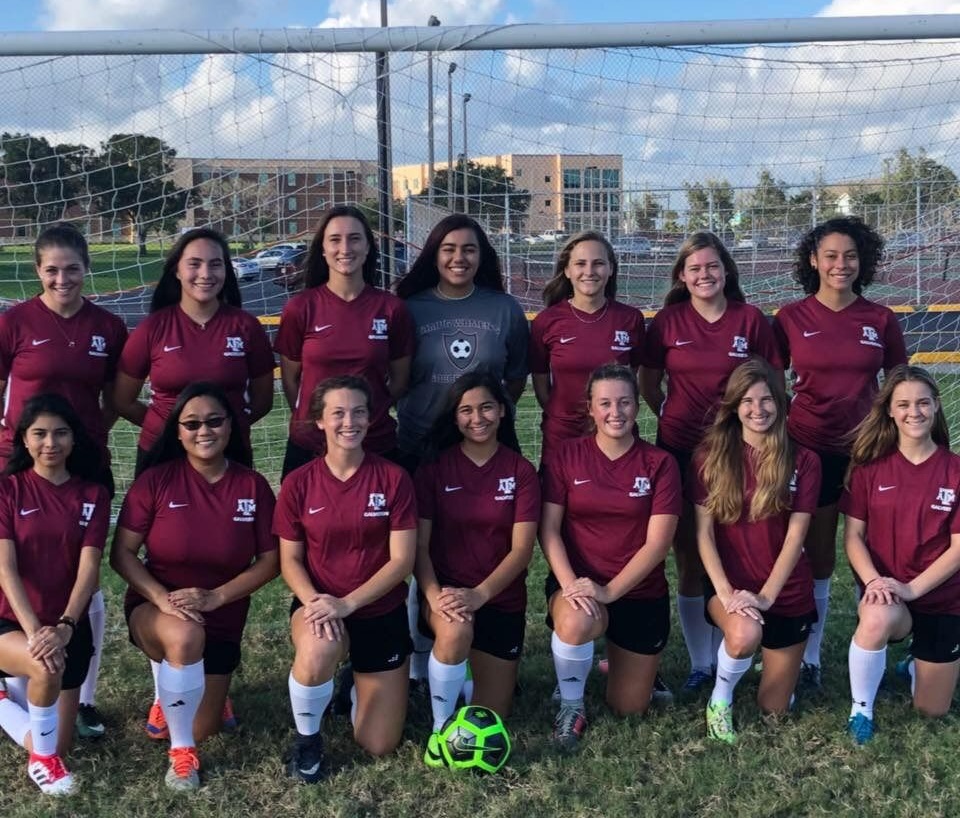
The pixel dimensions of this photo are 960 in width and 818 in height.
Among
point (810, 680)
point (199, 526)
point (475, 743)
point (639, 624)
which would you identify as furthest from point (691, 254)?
point (199, 526)

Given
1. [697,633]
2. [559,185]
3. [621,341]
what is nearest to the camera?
[621,341]

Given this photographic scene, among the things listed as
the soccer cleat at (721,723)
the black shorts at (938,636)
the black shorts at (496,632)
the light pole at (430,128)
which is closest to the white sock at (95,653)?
the black shorts at (496,632)

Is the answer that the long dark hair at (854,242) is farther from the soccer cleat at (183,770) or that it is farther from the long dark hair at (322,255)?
the soccer cleat at (183,770)

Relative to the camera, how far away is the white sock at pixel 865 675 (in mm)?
3512

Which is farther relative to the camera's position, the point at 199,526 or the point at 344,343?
the point at 344,343

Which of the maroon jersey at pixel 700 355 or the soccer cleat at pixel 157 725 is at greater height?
the maroon jersey at pixel 700 355

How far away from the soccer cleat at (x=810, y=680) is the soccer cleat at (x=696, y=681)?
37 cm

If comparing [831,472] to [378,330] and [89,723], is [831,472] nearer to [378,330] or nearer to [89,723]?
[378,330]

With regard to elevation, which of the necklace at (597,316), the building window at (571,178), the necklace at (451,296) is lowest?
the necklace at (597,316)

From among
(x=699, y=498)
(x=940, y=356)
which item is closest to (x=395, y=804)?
(x=699, y=498)

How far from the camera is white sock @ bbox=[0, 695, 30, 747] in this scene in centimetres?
339

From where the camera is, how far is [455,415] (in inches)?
143

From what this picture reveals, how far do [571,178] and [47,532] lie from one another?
3.53m

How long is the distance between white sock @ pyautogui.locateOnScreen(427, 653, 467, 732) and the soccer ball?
9 cm
